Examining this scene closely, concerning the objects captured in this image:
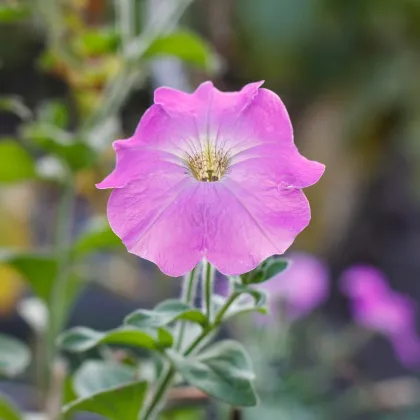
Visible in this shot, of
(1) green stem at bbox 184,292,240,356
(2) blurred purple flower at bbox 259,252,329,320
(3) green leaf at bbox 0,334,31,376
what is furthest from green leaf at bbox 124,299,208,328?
(2) blurred purple flower at bbox 259,252,329,320

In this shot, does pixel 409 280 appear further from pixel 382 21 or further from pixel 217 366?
pixel 217 366

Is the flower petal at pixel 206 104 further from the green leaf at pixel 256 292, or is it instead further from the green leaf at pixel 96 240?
the green leaf at pixel 96 240

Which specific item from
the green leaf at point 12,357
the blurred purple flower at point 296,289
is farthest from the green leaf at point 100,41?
the blurred purple flower at point 296,289

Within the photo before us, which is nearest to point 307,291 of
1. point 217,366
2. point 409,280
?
point 217,366

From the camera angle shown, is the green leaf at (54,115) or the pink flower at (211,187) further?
the green leaf at (54,115)

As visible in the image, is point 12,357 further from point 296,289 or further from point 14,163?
point 296,289
